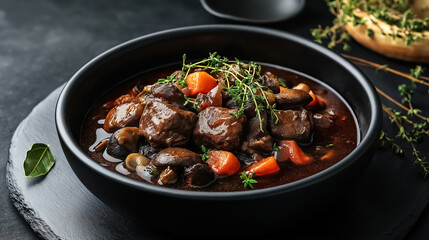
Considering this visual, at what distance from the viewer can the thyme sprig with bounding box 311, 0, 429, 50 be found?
4.60 meters

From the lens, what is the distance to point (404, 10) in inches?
200

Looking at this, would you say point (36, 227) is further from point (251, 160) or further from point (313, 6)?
point (313, 6)

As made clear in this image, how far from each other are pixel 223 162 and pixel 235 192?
48 cm

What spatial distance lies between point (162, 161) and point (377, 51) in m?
2.66

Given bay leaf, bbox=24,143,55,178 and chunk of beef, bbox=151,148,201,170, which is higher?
chunk of beef, bbox=151,148,201,170

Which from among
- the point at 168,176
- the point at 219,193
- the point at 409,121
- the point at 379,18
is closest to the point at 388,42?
the point at 379,18

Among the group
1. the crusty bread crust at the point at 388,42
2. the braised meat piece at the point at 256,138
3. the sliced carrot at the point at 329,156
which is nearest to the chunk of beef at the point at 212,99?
the braised meat piece at the point at 256,138

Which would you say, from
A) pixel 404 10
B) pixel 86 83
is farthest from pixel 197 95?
pixel 404 10

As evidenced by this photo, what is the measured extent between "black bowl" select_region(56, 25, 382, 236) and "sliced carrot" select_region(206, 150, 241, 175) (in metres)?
0.38

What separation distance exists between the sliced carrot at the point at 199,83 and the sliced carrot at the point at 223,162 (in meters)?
0.51

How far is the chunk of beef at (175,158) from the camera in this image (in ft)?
10.0

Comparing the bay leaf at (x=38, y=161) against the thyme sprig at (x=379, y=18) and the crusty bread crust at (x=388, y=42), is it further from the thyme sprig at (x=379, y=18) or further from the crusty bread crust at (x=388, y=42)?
the crusty bread crust at (x=388, y=42)

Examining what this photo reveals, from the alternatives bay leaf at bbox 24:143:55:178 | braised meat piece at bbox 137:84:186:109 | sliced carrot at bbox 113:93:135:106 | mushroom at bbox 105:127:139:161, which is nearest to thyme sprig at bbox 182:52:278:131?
braised meat piece at bbox 137:84:186:109

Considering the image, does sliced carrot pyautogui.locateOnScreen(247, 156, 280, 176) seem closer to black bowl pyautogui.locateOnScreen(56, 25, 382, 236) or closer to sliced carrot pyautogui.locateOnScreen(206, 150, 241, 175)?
sliced carrot pyautogui.locateOnScreen(206, 150, 241, 175)
